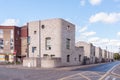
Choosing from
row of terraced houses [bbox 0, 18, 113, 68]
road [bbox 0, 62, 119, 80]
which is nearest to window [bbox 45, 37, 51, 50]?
row of terraced houses [bbox 0, 18, 113, 68]

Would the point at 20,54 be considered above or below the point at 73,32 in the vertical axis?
below

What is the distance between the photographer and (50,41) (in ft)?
199

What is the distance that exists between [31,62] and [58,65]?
5.88 metres

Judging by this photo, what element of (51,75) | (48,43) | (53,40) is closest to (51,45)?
(48,43)

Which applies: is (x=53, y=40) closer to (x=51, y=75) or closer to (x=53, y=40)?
(x=53, y=40)

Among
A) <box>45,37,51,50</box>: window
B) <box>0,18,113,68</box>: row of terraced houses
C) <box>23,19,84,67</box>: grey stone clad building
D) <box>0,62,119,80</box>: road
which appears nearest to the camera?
<box>0,62,119,80</box>: road

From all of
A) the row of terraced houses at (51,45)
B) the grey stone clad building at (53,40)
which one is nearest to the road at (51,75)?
the row of terraced houses at (51,45)

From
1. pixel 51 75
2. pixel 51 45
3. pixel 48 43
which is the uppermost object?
pixel 48 43

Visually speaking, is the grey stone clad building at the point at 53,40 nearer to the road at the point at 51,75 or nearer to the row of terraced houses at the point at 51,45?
the row of terraced houses at the point at 51,45

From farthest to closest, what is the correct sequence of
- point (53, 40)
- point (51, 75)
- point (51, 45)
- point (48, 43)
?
point (48, 43) → point (51, 45) → point (53, 40) → point (51, 75)

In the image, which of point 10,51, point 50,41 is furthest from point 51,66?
point 10,51

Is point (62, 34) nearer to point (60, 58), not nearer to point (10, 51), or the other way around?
point (60, 58)

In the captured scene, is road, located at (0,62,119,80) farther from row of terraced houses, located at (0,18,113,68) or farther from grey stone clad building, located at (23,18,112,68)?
grey stone clad building, located at (23,18,112,68)

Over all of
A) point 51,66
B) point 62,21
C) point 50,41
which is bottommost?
point 51,66
